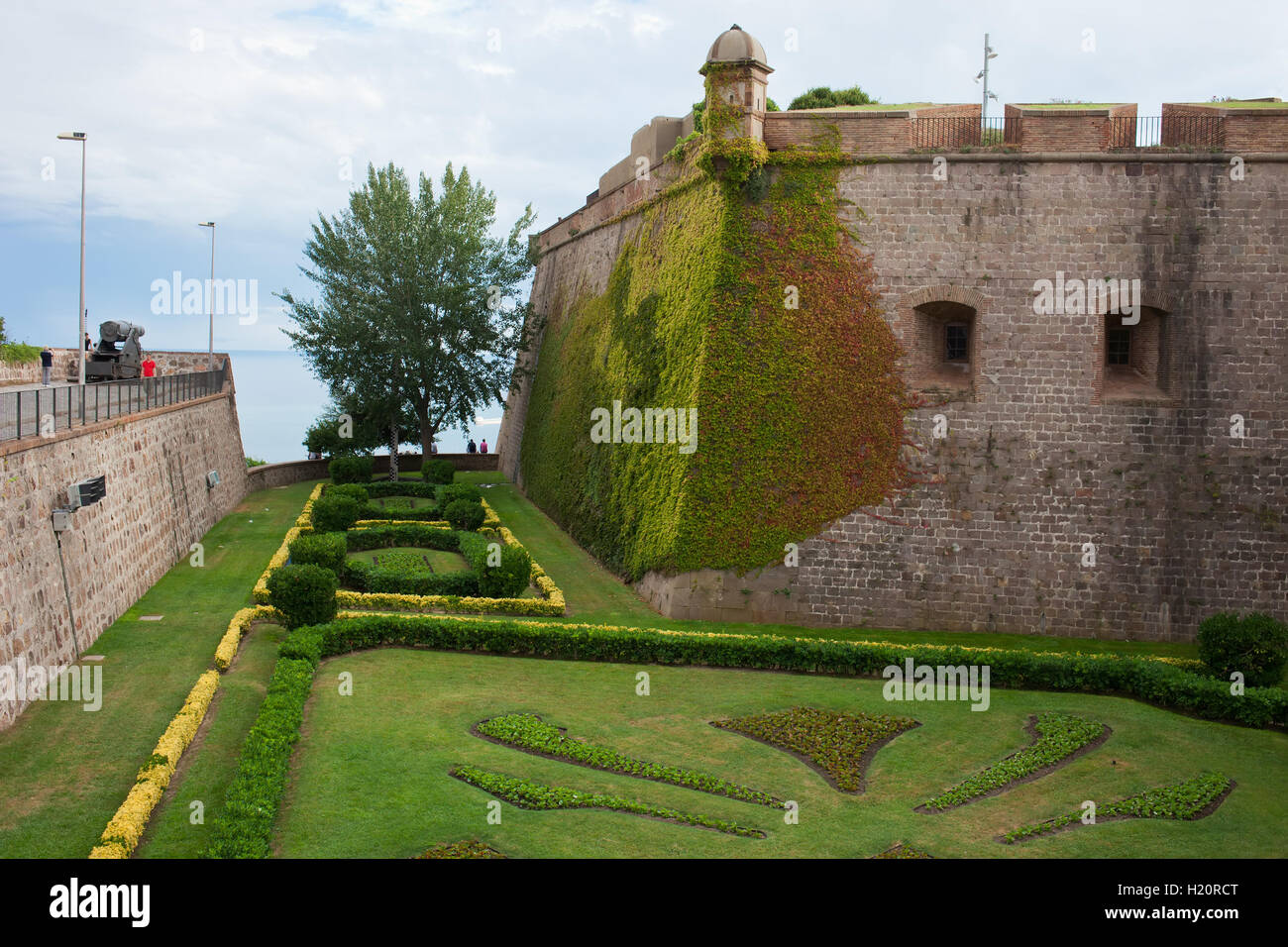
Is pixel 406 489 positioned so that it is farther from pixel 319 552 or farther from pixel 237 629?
pixel 237 629

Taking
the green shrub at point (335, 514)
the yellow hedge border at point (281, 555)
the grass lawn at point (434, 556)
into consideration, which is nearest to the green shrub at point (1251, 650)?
the grass lawn at point (434, 556)

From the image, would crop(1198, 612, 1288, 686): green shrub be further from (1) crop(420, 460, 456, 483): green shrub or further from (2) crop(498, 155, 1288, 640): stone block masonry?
(1) crop(420, 460, 456, 483): green shrub

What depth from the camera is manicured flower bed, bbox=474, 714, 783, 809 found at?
12141 millimetres

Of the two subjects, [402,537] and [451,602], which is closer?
[451,602]

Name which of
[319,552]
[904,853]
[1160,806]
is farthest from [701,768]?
[319,552]

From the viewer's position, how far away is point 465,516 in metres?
28.4

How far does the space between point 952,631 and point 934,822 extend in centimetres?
924

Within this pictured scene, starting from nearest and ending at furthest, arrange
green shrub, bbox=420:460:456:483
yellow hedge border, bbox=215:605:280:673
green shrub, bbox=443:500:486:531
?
1. yellow hedge border, bbox=215:605:280:673
2. green shrub, bbox=443:500:486:531
3. green shrub, bbox=420:460:456:483

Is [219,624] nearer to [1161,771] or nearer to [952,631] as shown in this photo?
[952,631]

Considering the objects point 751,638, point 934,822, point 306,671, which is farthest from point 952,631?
point 306,671

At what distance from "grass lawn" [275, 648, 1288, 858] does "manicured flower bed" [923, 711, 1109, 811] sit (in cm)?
20

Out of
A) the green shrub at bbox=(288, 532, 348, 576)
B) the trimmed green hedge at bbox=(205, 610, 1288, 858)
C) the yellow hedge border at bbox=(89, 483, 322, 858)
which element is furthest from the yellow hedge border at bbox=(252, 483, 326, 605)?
the trimmed green hedge at bbox=(205, 610, 1288, 858)

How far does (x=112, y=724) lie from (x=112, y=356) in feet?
54.8

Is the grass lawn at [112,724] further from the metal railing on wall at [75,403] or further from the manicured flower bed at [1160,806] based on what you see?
the manicured flower bed at [1160,806]
